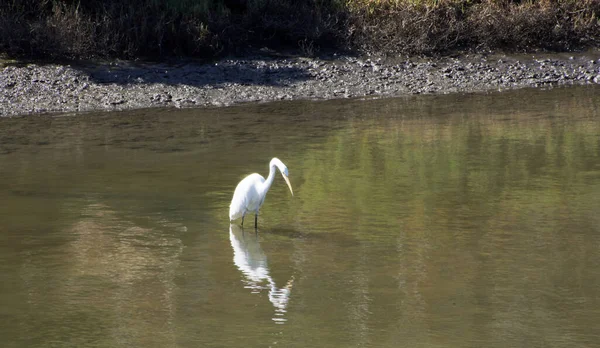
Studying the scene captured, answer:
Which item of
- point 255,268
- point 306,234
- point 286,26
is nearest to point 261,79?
point 286,26

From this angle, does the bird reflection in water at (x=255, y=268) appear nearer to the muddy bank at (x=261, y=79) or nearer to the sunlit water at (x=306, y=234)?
the sunlit water at (x=306, y=234)

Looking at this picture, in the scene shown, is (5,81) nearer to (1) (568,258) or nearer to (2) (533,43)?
(2) (533,43)

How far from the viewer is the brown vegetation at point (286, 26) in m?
18.6

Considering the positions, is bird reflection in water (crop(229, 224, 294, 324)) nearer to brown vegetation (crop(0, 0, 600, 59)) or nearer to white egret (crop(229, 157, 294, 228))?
white egret (crop(229, 157, 294, 228))

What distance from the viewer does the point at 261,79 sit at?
18.7 meters

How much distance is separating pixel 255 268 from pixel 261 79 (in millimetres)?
10574

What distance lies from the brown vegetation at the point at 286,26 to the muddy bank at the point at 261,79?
0.46m

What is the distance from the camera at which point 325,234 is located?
30.8 ft

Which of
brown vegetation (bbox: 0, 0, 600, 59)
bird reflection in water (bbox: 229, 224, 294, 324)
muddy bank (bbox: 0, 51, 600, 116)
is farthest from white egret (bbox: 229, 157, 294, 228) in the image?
brown vegetation (bbox: 0, 0, 600, 59)

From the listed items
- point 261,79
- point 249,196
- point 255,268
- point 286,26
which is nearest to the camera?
point 255,268

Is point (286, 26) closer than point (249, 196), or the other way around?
point (249, 196)

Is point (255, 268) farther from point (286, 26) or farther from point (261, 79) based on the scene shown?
point (286, 26)

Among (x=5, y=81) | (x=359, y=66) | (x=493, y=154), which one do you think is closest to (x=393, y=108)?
(x=359, y=66)

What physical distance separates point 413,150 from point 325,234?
443cm
